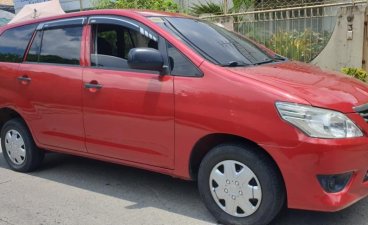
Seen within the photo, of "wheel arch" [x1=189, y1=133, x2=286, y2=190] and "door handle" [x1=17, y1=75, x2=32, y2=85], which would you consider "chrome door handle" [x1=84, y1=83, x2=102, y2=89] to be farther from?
"wheel arch" [x1=189, y1=133, x2=286, y2=190]

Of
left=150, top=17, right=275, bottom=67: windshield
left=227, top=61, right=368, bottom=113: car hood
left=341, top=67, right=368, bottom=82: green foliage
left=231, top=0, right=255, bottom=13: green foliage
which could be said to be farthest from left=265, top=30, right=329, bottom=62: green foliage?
left=227, top=61, right=368, bottom=113: car hood

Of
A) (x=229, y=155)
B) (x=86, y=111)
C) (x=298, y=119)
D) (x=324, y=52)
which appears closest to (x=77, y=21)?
(x=86, y=111)

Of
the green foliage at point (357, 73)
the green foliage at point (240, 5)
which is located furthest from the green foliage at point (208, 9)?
the green foliage at point (357, 73)

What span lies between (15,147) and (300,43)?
18.7 feet

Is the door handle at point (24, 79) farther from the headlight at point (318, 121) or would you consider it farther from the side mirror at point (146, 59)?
the headlight at point (318, 121)

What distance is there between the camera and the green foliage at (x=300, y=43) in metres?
8.98

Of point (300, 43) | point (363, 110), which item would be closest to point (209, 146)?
point (363, 110)

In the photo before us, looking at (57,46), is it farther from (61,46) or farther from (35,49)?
(35,49)

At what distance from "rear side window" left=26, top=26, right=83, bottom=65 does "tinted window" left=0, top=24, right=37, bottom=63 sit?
164 millimetres

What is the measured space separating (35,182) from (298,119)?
329 centimetres

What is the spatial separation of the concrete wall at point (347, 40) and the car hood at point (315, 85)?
4400 mm

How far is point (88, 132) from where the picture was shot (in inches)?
191

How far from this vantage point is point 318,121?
11.3ft

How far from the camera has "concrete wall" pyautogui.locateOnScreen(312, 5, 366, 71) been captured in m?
8.34
